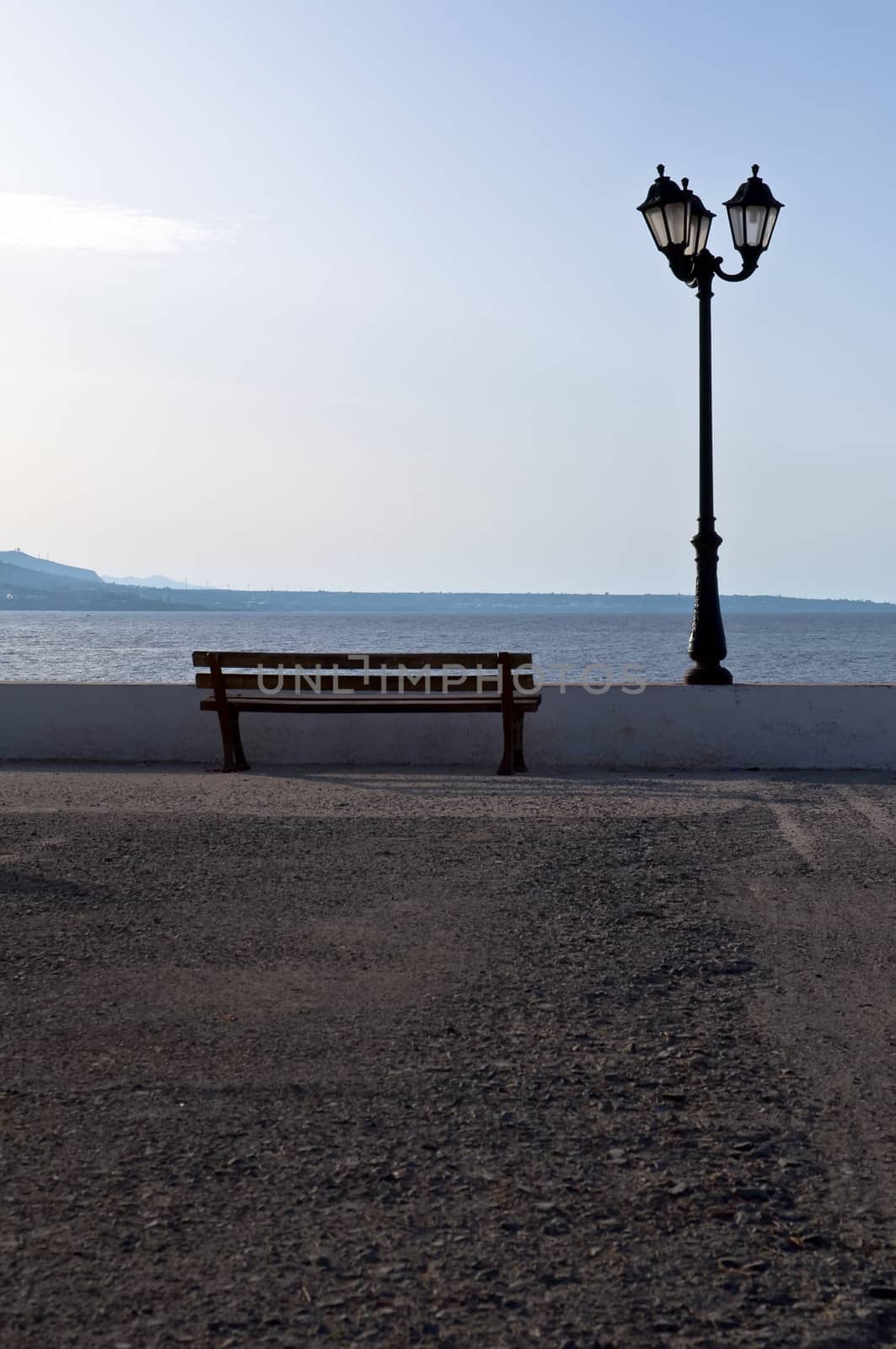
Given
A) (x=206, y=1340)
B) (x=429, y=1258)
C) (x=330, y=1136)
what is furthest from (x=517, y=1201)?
(x=206, y=1340)

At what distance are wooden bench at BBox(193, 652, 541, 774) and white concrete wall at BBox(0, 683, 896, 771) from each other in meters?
0.24

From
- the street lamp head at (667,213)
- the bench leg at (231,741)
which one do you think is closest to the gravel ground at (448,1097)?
the bench leg at (231,741)

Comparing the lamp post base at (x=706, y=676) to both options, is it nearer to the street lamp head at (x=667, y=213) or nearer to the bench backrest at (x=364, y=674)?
the bench backrest at (x=364, y=674)

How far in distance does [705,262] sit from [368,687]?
4487mm

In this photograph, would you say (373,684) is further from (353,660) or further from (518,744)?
(518,744)

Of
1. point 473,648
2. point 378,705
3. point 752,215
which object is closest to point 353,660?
point 378,705

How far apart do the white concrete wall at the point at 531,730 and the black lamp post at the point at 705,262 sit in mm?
564

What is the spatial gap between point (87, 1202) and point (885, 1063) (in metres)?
2.18

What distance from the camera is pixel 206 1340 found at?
233 centimetres

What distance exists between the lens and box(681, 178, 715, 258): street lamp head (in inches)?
420

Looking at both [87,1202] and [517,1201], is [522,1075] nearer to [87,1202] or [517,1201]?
[517,1201]

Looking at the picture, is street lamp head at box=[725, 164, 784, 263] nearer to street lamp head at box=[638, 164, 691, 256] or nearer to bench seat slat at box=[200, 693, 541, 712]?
street lamp head at box=[638, 164, 691, 256]

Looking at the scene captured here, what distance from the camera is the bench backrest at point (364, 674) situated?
32.5ft

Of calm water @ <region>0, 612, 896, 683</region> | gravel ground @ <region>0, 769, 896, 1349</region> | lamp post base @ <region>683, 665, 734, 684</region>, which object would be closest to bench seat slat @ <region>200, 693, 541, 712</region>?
lamp post base @ <region>683, 665, 734, 684</region>
